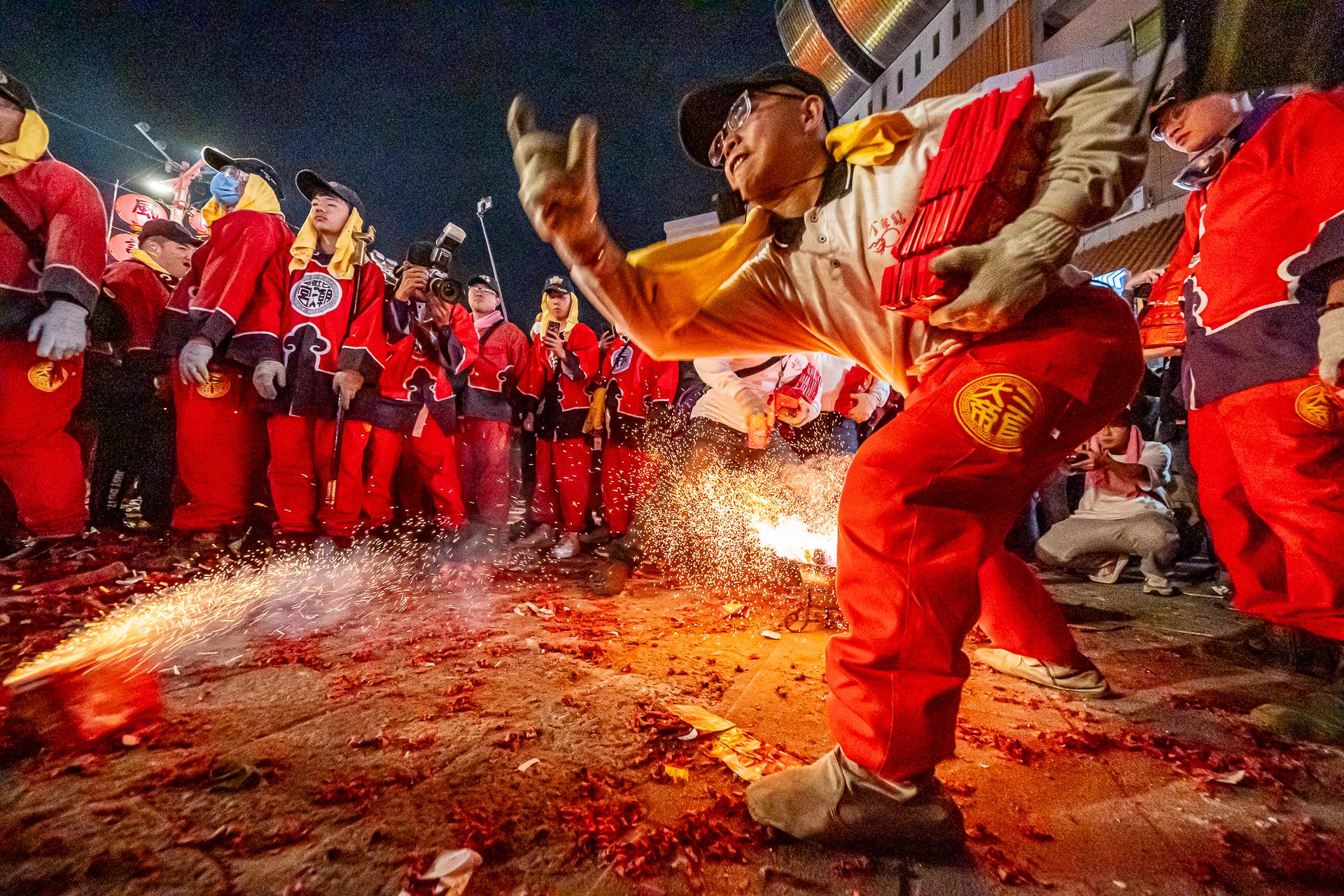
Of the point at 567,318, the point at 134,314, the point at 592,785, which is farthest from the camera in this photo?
the point at 567,318

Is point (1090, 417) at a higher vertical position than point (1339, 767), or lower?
higher

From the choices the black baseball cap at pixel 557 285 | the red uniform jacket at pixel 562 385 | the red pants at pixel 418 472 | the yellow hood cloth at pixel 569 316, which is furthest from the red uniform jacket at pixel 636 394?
the red pants at pixel 418 472

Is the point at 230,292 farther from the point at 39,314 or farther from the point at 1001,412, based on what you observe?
the point at 1001,412

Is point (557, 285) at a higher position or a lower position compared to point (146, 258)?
higher

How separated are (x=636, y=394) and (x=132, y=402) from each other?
4750mm

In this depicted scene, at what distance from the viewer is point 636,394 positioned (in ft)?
21.2

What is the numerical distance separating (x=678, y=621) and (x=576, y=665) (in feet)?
3.32

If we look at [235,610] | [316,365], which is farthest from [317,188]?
[235,610]

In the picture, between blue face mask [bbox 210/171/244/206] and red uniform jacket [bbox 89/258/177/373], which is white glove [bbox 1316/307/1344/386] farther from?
blue face mask [bbox 210/171/244/206]

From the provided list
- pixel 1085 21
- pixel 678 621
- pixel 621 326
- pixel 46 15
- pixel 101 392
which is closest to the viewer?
pixel 621 326

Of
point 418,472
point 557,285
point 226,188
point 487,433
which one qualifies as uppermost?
point 226,188

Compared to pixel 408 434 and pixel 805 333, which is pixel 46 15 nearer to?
pixel 408 434

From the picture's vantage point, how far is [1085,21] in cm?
1952

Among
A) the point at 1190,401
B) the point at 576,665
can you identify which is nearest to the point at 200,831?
the point at 576,665
